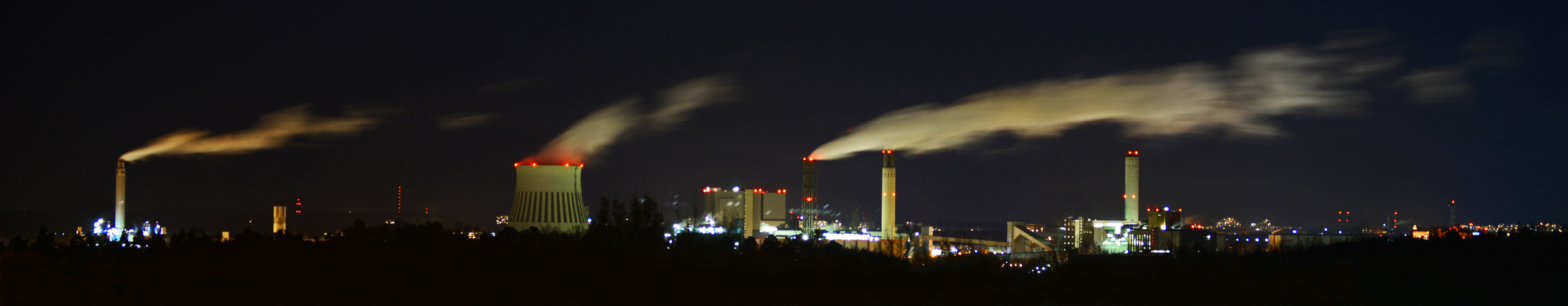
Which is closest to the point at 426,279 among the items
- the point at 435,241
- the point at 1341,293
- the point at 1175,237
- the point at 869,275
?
the point at 869,275

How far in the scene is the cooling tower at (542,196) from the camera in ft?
139

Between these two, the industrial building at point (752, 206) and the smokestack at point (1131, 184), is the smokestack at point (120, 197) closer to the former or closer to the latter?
the industrial building at point (752, 206)

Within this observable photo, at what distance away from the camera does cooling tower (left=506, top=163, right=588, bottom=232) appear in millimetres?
42500

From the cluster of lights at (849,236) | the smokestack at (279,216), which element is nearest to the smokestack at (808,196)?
the cluster of lights at (849,236)

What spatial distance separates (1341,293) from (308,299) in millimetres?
13006

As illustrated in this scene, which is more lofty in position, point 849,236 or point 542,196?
point 542,196

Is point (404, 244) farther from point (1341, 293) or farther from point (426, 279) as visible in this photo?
point (1341, 293)

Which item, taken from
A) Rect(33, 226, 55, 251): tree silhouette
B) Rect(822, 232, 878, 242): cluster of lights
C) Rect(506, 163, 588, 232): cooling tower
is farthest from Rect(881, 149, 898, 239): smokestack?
Rect(33, 226, 55, 251): tree silhouette

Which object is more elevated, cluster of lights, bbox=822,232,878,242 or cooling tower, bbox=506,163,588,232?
cooling tower, bbox=506,163,588,232

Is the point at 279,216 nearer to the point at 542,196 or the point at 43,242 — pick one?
the point at 542,196

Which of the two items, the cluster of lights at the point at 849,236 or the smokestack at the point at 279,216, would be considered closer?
the smokestack at the point at 279,216

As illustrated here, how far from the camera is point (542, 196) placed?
43.0m

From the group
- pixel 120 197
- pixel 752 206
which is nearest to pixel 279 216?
pixel 120 197

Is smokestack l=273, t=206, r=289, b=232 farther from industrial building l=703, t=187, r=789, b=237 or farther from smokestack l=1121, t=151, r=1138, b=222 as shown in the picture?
smokestack l=1121, t=151, r=1138, b=222
